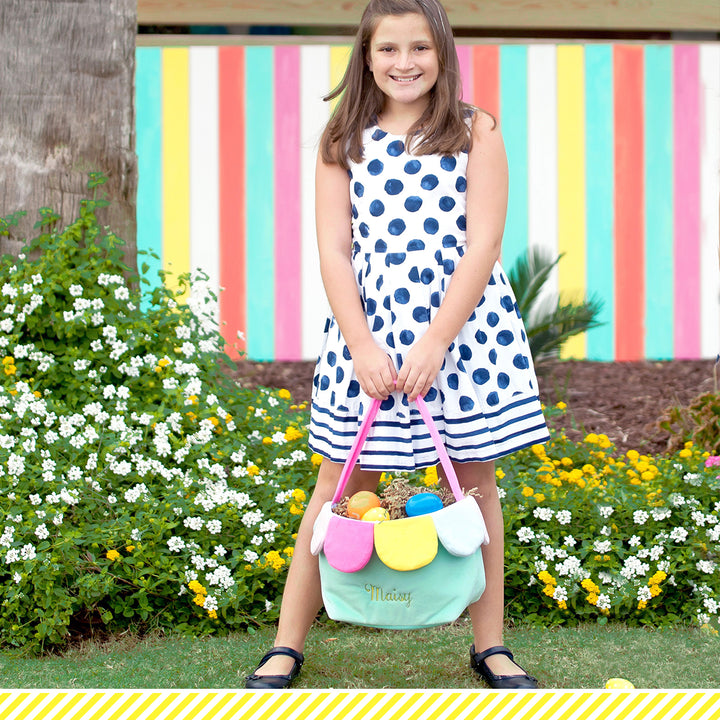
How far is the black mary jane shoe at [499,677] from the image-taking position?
2377 mm

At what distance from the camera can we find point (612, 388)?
584 cm

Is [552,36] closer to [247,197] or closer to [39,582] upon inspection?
[247,197]

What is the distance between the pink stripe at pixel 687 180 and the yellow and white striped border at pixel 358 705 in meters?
4.85

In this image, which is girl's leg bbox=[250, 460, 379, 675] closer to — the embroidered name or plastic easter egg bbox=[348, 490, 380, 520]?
plastic easter egg bbox=[348, 490, 380, 520]

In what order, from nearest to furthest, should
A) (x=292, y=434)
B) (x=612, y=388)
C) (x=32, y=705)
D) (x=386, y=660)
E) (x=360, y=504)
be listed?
(x=32, y=705)
(x=360, y=504)
(x=386, y=660)
(x=292, y=434)
(x=612, y=388)

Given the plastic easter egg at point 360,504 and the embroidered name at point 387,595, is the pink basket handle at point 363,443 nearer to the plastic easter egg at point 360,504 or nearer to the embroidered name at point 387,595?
the plastic easter egg at point 360,504

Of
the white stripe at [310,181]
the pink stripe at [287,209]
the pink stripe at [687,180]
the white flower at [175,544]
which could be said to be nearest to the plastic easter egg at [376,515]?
the white flower at [175,544]

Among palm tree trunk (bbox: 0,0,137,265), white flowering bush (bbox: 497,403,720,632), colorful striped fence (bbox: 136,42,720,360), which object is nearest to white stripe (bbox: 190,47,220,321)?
colorful striped fence (bbox: 136,42,720,360)

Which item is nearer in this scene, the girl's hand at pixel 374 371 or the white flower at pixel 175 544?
the girl's hand at pixel 374 371

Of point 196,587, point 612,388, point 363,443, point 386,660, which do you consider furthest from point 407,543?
point 612,388

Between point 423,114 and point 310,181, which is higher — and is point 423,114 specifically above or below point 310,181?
below

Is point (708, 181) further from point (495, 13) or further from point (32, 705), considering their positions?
point (32, 705)

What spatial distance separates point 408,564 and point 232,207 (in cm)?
438

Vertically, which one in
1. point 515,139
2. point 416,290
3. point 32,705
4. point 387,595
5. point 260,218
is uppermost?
point 515,139
